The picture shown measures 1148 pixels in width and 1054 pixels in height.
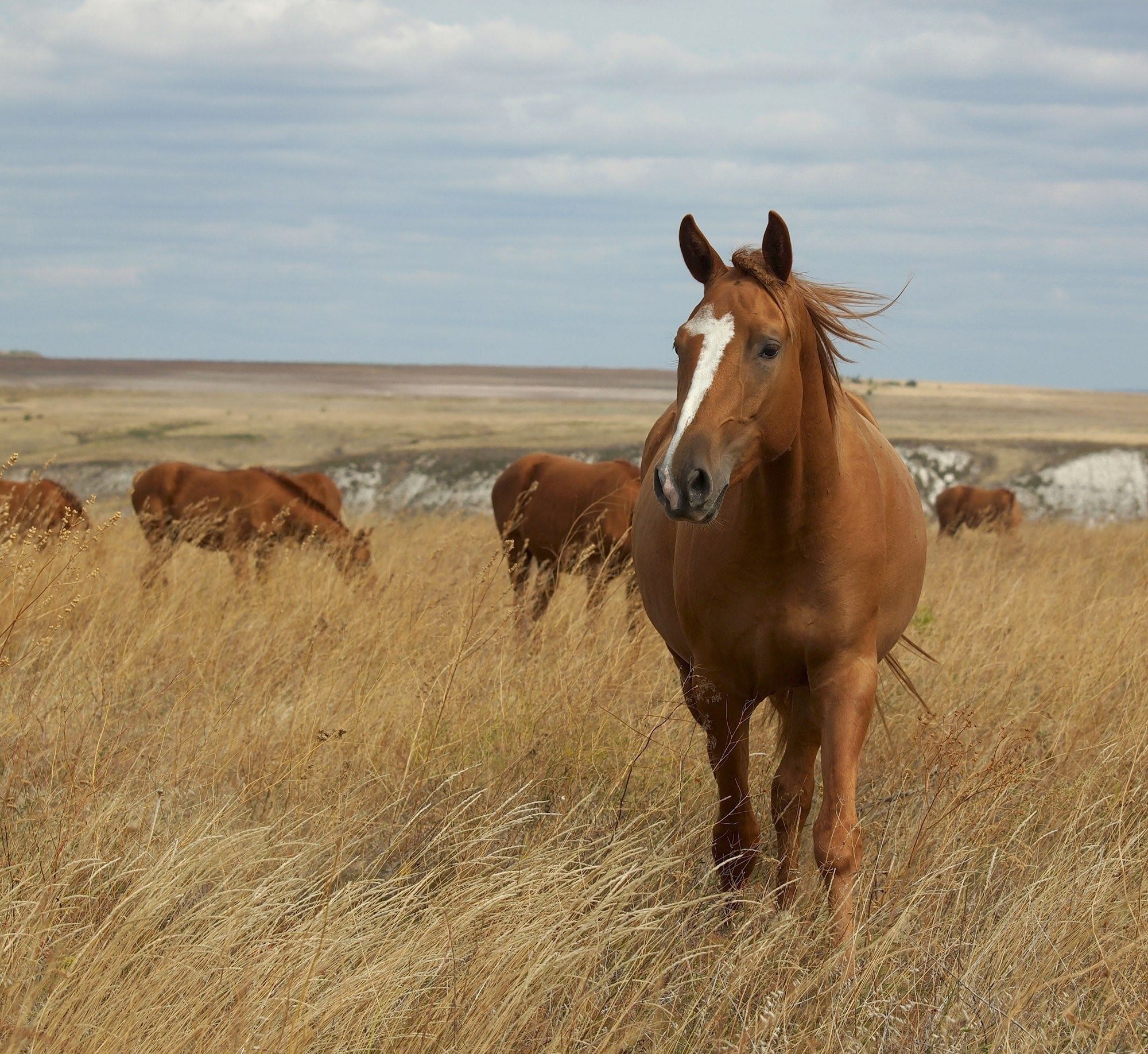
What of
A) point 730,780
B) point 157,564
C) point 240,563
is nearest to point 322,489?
point 240,563

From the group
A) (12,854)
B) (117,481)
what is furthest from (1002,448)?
(12,854)

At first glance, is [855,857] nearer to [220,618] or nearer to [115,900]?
[115,900]

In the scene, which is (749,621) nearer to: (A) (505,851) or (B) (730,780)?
(B) (730,780)

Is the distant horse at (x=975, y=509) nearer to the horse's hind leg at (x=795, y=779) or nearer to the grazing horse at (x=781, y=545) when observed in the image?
the horse's hind leg at (x=795, y=779)

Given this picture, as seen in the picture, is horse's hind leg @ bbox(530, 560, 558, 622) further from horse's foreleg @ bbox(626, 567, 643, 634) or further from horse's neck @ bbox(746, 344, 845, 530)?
horse's neck @ bbox(746, 344, 845, 530)

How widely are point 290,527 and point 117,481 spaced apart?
14.7 meters

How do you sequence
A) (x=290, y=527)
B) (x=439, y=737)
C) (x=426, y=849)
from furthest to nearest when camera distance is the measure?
(x=290, y=527), (x=439, y=737), (x=426, y=849)

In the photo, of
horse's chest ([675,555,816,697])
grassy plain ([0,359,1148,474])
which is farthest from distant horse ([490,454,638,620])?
grassy plain ([0,359,1148,474])

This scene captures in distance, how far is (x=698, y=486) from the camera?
306 cm

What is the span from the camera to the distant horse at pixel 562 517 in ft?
27.1

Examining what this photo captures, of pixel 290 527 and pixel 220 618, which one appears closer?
pixel 220 618

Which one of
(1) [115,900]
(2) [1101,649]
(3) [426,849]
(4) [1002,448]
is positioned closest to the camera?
(1) [115,900]

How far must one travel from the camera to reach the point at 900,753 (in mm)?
5066

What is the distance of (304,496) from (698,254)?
7.38 m
